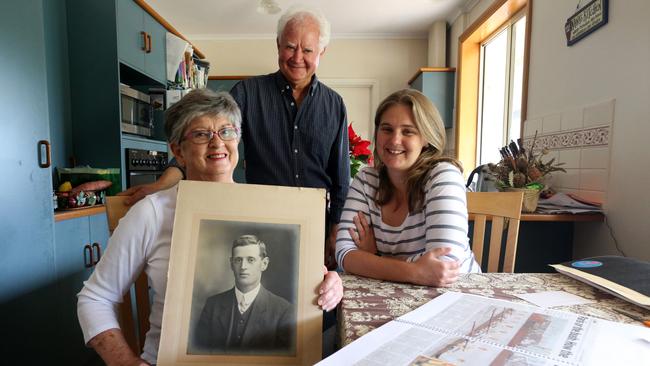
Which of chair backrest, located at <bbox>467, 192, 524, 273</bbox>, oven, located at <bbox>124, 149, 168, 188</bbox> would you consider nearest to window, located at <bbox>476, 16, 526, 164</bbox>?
chair backrest, located at <bbox>467, 192, 524, 273</bbox>

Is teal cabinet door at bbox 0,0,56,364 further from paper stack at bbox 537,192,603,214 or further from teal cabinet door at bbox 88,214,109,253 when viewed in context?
paper stack at bbox 537,192,603,214

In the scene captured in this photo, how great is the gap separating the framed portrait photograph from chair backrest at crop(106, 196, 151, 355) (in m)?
0.35

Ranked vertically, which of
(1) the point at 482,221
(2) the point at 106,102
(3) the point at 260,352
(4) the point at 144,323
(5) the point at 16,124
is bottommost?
(4) the point at 144,323

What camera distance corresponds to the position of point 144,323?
97 cm

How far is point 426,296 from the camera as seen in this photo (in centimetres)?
77

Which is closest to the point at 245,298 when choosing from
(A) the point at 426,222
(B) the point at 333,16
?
(A) the point at 426,222

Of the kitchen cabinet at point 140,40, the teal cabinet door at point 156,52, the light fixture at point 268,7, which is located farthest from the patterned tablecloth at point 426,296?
the light fixture at point 268,7

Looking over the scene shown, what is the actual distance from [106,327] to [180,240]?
0.29 meters

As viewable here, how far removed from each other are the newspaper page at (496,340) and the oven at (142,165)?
2299 mm

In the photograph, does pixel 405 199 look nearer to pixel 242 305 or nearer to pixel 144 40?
pixel 242 305

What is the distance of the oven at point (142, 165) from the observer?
241cm

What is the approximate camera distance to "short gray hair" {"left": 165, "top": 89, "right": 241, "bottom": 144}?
34.8 inches

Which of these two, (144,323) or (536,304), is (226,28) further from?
(536,304)

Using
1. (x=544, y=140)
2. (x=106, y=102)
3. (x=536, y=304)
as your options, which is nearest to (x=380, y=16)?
(x=544, y=140)
